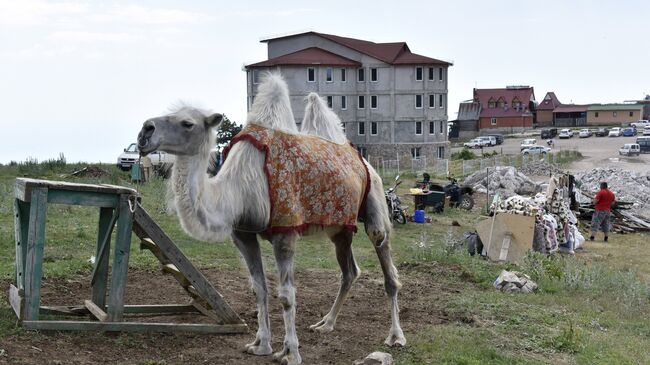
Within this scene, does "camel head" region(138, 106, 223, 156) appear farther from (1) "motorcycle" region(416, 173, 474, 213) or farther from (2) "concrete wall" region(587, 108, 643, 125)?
(2) "concrete wall" region(587, 108, 643, 125)

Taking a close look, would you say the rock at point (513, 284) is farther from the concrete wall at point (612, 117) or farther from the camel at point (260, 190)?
the concrete wall at point (612, 117)

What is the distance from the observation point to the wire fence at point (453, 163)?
160 ft

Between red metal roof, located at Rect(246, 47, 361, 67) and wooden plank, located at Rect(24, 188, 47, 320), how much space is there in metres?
52.2

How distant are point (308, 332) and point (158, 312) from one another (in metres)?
1.67

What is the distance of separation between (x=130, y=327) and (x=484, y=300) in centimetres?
550

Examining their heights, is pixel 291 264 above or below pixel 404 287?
above

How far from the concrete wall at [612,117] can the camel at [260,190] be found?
4359 inches

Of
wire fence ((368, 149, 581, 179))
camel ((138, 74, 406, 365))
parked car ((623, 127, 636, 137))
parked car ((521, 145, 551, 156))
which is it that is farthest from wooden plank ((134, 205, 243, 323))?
parked car ((623, 127, 636, 137))

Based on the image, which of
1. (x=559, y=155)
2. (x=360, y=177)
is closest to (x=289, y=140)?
(x=360, y=177)

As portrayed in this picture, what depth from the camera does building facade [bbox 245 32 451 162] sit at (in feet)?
203

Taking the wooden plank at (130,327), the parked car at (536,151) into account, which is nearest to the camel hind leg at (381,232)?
the wooden plank at (130,327)

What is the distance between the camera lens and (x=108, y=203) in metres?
7.54

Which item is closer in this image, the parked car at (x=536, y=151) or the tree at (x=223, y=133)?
the tree at (x=223, y=133)

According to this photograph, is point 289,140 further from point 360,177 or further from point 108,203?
point 108,203
